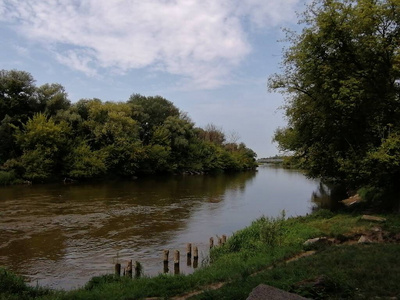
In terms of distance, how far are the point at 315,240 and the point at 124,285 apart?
7.61 meters

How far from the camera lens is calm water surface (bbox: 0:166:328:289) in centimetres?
1429

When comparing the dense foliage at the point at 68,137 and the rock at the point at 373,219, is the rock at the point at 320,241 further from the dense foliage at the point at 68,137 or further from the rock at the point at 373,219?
the dense foliage at the point at 68,137

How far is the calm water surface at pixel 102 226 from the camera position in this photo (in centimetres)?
1429

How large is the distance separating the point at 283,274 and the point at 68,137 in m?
46.7

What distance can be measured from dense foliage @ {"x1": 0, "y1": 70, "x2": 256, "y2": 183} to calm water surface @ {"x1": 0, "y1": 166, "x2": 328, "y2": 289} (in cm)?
963

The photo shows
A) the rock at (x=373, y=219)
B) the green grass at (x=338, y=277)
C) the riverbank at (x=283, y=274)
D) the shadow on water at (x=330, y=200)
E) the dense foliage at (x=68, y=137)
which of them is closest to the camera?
the green grass at (x=338, y=277)

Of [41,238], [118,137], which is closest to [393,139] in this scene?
[41,238]

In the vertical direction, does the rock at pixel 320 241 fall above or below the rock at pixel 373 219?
below

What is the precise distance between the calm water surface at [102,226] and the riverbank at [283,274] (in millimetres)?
3195

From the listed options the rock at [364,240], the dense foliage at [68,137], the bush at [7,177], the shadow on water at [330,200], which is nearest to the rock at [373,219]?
the rock at [364,240]

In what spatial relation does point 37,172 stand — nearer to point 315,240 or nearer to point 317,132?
point 317,132

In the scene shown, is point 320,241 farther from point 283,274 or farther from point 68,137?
point 68,137

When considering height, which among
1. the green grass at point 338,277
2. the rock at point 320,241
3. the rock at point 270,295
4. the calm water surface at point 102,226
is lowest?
the calm water surface at point 102,226

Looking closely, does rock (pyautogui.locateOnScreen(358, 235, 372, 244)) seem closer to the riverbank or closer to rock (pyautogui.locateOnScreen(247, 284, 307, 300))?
the riverbank
